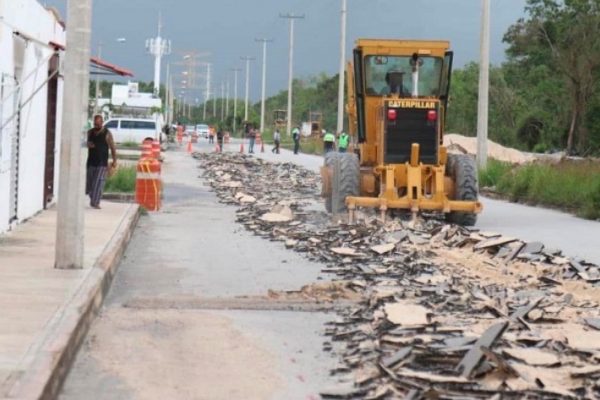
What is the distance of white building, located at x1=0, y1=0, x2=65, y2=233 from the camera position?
15820 millimetres

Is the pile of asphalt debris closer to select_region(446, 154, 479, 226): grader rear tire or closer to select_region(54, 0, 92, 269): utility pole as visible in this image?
select_region(446, 154, 479, 226): grader rear tire

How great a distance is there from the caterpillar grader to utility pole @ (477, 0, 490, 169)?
1496cm

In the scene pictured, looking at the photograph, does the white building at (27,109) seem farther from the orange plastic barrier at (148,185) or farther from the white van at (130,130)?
the white van at (130,130)

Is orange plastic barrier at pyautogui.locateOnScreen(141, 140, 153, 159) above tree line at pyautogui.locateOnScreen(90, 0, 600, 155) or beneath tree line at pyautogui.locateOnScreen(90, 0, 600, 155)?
beneath

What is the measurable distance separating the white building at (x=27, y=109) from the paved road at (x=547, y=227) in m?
8.64

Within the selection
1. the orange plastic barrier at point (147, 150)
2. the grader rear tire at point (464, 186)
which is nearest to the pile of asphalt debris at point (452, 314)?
the grader rear tire at point (464, 186)

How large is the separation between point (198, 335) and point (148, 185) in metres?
14.6

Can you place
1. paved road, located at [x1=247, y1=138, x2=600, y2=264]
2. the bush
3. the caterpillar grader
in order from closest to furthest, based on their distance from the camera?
paved road, located at [x1=247, y1=138, x2=600, y2=264], the caterpillar grader, the bush

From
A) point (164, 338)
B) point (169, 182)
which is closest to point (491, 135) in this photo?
point (169, 182)

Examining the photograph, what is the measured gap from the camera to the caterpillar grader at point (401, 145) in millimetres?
20562

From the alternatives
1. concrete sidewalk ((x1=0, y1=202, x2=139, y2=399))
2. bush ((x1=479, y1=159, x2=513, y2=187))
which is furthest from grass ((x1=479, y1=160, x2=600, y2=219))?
concrete sidewalk ((x1=0, y1=202, x2=139, y2=399))

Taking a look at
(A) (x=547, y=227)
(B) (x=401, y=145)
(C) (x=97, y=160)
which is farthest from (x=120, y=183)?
(A) (x=547, y=227)

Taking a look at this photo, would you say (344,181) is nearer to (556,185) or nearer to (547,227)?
(547,227)

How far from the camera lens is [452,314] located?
1065cm
